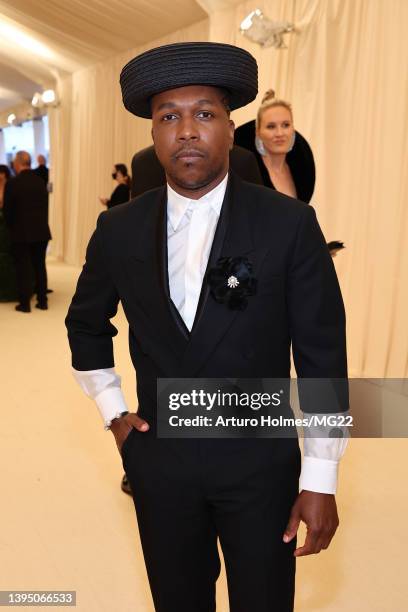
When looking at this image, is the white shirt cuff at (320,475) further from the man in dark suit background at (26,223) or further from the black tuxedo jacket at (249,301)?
the man in dark suit background at (26,223)

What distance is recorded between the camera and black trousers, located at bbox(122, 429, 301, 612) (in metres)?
1.16

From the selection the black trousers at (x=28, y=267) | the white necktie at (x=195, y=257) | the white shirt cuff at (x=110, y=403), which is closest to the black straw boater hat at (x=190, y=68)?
the white necktie at (x=195, y=257)

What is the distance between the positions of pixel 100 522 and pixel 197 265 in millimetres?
1749

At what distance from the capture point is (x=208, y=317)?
1106 millimetres

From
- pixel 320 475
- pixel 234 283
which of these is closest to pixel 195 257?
pixel 234 283

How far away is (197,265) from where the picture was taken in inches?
45.8

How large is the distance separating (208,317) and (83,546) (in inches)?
64.7

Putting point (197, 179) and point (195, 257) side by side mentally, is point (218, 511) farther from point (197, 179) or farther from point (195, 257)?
point (197, 179)

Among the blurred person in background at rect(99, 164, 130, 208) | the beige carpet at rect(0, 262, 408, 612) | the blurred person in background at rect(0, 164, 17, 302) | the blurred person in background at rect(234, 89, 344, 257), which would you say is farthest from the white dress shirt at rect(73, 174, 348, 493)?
the blurred person in background at rect(99, 164, 130, 208)

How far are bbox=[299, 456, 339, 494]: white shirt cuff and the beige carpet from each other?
1138mm

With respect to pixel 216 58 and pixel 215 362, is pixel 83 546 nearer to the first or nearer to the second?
pixel 215 362

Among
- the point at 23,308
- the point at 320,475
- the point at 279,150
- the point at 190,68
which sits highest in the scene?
the point at 279,150

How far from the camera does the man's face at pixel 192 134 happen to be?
3.62 feet

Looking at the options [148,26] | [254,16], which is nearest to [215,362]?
[254,16]
